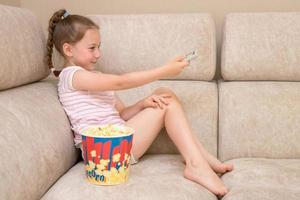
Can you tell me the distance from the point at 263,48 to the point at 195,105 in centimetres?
38

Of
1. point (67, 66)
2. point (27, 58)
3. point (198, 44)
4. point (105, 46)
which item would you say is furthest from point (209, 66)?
point (27, 58)

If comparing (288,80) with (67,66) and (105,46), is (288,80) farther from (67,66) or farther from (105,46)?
(67,66)

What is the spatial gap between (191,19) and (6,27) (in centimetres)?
81

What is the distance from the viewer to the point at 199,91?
1887 millimetres

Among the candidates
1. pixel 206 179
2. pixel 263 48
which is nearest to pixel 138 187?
pixel 206 179

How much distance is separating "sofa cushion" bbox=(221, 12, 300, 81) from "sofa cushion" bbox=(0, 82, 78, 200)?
0.77 metres

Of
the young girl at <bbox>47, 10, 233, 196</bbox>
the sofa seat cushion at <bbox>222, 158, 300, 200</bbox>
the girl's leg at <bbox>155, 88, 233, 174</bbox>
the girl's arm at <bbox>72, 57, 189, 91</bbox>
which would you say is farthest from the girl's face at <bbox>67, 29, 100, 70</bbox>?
the sofa seat cushion at <bbox>222, 158, 300, 200</bbox>

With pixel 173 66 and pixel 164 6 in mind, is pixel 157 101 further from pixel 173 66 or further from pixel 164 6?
pixel 164 6

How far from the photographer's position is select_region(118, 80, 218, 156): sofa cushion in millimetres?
1850

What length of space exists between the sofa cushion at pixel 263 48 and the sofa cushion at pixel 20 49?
30.9 inches

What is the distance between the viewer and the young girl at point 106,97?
1.59 meters

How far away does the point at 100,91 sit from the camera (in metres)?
1.66

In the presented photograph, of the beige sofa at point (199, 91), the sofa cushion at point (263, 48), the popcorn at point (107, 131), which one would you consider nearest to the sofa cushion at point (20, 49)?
the beige sofa at point (199, 91)

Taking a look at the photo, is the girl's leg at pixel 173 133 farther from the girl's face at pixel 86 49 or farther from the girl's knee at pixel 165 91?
the girl's face at pixel 86 49
